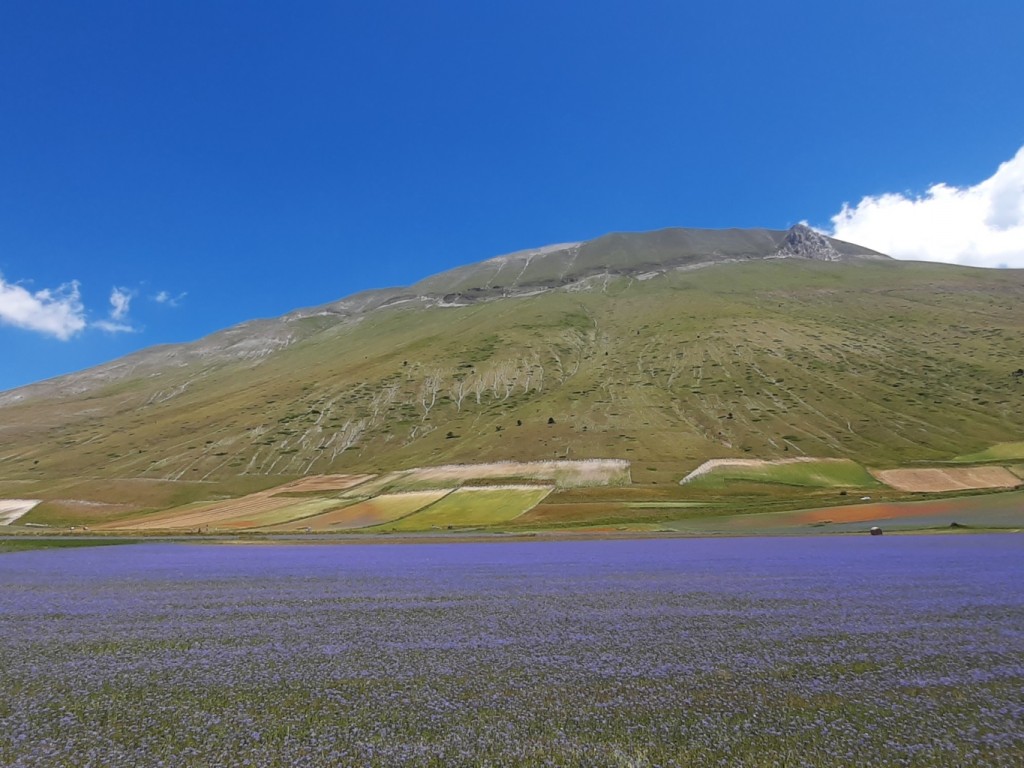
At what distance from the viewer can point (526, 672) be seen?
819 inches

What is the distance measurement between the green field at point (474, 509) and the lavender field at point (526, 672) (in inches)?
2886

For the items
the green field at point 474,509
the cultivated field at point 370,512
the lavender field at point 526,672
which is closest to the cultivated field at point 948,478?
the green field at point 474,509

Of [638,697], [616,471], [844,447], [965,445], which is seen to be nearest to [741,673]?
[638,697]

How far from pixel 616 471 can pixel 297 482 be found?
320ft

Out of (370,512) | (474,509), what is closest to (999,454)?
(474,509)

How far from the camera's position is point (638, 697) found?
18047 millimetres

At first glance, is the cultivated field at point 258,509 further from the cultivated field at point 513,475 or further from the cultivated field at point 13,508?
the cultivated field at point 13,508

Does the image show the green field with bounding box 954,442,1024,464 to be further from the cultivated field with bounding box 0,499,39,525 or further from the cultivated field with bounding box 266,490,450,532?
the cultivated field with bounding box 0,499,39,525

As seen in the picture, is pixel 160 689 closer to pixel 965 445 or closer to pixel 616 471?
pixel 616 471

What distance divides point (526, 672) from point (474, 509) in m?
108

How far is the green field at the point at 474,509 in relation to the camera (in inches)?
4626

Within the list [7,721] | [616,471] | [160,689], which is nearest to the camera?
[7,721]

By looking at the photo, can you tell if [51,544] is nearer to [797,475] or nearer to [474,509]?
[474,509]

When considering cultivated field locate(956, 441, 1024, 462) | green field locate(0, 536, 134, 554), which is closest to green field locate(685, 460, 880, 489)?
cultivated field locate(956, 441, 1024, 462)
